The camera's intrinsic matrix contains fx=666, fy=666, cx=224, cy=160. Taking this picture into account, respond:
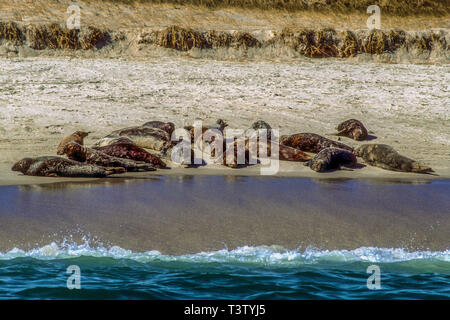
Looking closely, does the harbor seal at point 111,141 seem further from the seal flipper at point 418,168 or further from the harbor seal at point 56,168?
the seal flipper at point 418,168

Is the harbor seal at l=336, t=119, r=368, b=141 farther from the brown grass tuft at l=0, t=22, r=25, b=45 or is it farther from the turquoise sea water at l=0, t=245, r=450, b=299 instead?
the brown grass tuft at l=0, t=22, r=25, b=45

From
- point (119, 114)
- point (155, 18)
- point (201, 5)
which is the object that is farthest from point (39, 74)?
point (201, 5)

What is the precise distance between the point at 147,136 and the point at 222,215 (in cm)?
441

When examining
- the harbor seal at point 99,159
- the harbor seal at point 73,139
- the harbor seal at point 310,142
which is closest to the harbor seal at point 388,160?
the harbor seal at point 310,142

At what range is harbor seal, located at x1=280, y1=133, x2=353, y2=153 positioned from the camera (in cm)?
1160

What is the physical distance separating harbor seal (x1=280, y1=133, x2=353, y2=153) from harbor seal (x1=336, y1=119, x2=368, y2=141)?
0.75 metres

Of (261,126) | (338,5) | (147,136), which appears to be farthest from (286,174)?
(338,5)

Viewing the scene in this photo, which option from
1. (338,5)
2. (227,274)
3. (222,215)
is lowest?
(227,274)

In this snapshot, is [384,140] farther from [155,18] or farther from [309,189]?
[155,18]

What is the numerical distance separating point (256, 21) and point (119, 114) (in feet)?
28.9

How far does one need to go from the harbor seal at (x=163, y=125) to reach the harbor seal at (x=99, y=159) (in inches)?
77.7

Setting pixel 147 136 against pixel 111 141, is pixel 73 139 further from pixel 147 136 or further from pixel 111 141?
pixel 147 136

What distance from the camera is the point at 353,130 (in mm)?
12438

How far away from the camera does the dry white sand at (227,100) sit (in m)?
12.0
